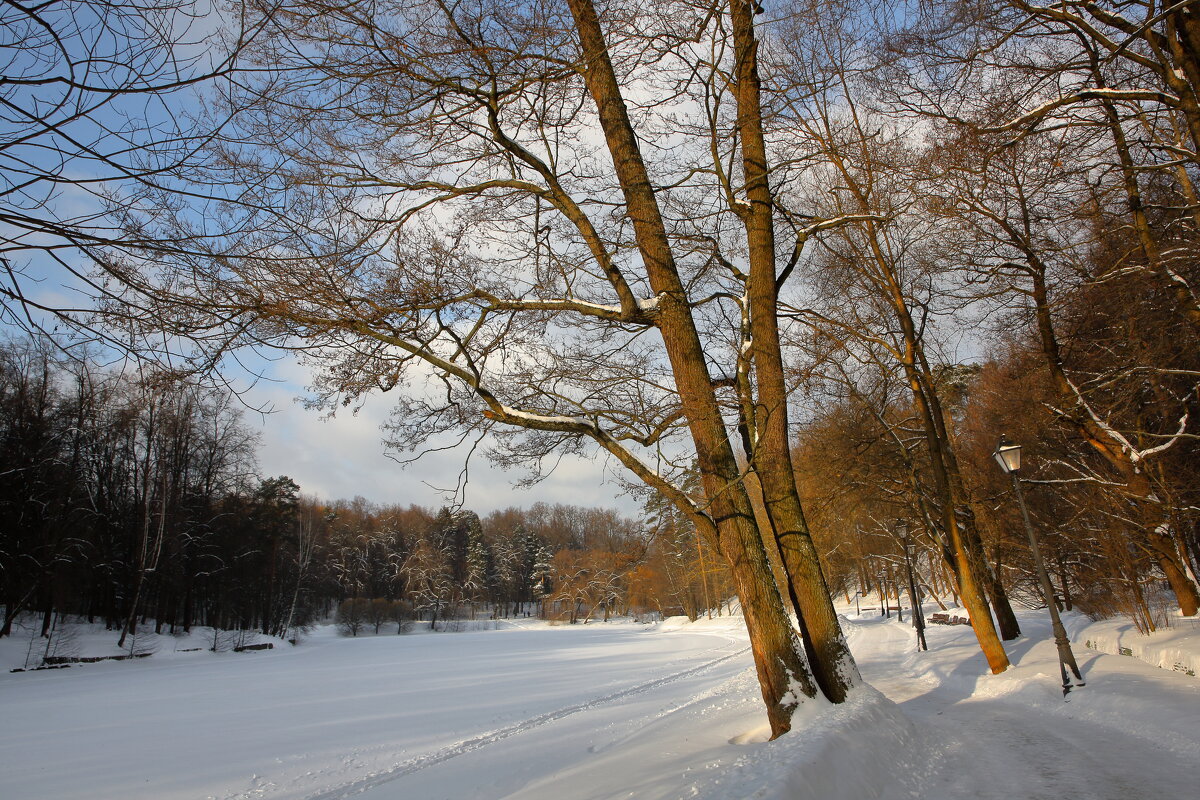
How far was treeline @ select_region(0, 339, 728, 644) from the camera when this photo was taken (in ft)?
41.8

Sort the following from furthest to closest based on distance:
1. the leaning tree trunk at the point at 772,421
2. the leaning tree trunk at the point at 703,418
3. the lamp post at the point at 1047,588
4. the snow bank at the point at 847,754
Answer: the lamp post at the point at 1047,588, the leaning tree trunk at the point at 772,421, the leaning tree trunk at the point at 703,418, the snow bank at the point at 847,754

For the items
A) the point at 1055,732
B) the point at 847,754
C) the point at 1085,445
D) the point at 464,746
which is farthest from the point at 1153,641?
the point at 464,746

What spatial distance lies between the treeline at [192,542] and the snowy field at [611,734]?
8.76 feet

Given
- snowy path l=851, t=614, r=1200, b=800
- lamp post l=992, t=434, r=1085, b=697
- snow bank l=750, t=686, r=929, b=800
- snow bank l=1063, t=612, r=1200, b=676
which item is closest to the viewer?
snow bank l=750, t=686, r=929, b=800

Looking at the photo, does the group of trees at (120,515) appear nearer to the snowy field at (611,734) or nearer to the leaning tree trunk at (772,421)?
the snowy field at (611,734)

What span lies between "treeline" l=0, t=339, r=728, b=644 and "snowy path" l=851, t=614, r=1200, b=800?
3460mm

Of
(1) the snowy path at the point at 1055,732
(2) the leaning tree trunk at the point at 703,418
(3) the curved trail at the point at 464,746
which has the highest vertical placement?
(2) the leaning tree trunk at the point at 703,418

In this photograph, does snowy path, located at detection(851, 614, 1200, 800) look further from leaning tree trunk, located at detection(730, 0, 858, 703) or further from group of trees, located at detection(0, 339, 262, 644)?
group of trees, located at detection(0, 339, 262, 644)

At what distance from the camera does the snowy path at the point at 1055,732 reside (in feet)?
16.0

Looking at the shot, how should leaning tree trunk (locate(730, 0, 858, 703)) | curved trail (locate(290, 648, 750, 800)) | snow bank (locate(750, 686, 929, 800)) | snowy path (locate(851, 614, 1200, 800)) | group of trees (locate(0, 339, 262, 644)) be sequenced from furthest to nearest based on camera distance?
group of trees (locate(0, 339, 262, 644)) → curved trail (locate(290, 648, 750, 800)) → leaning tree trunk (locate(730, 0, 858, 703)) → snowy path (locate(851, 614, 1200, 800)) → snow bank (locate(750, 686, 929, 800))

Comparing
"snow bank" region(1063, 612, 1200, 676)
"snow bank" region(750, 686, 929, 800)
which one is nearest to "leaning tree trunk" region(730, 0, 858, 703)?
"snow bank" region(750, 686, 929, 800)

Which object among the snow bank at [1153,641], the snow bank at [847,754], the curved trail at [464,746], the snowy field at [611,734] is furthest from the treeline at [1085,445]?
the curved trail at [464,746]

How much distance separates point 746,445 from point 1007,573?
23.3 m

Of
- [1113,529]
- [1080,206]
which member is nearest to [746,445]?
[1080,206]
